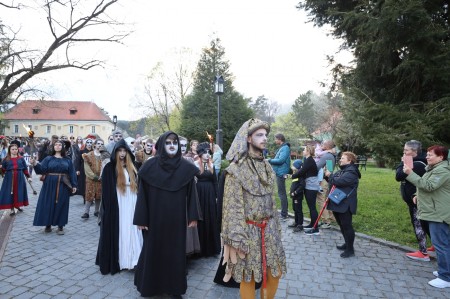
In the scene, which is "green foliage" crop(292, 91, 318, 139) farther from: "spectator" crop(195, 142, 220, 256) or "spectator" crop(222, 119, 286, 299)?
"spectator" crop(222, 119, 286, 299)

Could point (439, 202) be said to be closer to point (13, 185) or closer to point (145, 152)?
point (145, 152)

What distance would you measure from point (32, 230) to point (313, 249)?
6272mm

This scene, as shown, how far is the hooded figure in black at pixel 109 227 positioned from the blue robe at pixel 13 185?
16.4ft

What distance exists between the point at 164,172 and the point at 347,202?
3.36 metres

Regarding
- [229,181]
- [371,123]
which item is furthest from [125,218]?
[371,123]

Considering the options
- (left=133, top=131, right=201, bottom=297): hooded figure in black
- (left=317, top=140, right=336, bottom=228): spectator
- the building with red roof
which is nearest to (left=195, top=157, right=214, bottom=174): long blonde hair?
(left=133, top=131, right=201, bottom=297): hooded figure in black

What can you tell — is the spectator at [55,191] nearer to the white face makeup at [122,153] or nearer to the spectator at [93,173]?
the spectator at [93,173]

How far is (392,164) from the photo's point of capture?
245 inches

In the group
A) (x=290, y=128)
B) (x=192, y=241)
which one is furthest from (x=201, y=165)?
A: (x=290, y=128)

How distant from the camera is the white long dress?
454 centimetres

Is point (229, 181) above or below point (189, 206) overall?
above

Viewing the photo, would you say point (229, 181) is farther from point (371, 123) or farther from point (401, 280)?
point (371, 123)

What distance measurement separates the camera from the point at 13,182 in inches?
318

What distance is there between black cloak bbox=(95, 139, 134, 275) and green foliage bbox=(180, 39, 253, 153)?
65.5 feet
